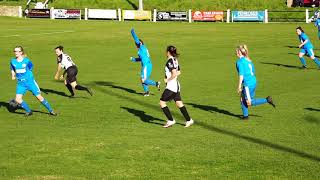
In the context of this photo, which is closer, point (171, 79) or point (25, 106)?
point (171, 79)

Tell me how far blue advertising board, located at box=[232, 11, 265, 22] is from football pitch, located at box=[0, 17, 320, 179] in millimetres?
34038

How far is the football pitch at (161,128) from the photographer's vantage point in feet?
37.1

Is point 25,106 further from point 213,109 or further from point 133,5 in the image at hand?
point 133,5

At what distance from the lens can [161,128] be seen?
1550 centimetres

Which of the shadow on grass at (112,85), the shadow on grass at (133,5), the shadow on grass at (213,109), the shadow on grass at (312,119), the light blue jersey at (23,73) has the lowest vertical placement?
the shadow on grass at (112,85)

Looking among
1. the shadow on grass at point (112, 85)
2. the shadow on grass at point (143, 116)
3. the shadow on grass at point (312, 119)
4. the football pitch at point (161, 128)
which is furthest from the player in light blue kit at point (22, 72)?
the shadow on grass at point (312, 119)

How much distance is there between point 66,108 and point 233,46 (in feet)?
84.1

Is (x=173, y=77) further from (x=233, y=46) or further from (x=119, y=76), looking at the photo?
(x=233, y=46)

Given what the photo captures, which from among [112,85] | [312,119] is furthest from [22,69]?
[312,119]

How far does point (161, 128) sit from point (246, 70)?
9.88 feet

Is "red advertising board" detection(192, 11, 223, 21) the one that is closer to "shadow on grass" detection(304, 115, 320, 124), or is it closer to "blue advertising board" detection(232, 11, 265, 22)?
"blue advertising board" detection(232, 11, 265, 22)

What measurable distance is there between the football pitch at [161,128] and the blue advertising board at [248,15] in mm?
34038

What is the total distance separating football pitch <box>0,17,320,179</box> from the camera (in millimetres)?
11320

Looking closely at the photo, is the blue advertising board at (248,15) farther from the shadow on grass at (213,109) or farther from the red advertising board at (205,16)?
the shadow on grass at (213,109)
